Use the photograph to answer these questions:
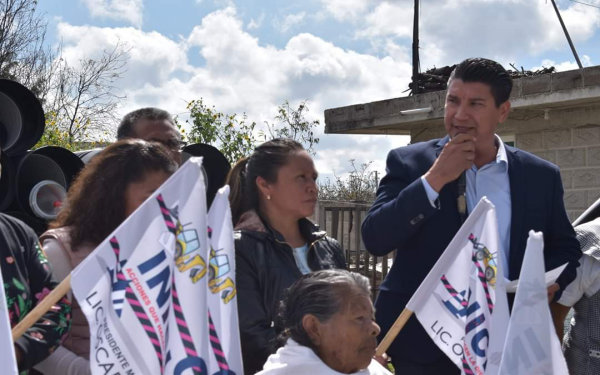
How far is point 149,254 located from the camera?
277 cm

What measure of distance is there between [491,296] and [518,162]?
623 millimetres

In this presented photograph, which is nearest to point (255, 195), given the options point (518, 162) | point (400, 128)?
point (518, 162)

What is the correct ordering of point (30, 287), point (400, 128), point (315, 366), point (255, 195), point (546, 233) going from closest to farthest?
point (30, 287) < point (315, 366) < point (546, 233) < point (255, 195) < point (400, 128)

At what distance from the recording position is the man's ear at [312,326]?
9.77ft

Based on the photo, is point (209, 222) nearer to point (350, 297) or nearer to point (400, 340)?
point (350, 297)

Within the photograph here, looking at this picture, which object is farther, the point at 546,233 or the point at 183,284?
the point at 546,233

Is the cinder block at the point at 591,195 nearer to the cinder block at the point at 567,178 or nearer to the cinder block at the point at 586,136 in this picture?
the cinder block at the point at 567,178

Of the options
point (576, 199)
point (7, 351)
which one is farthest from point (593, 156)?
point (7, 351)

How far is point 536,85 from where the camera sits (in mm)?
7684

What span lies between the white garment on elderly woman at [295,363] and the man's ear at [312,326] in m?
0.05

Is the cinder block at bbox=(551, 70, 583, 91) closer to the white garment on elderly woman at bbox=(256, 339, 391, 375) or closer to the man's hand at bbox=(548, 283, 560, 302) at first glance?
the man's hand at bbox=(548, 283, 560, 302)

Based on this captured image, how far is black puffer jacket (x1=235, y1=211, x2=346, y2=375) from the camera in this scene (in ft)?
10.6

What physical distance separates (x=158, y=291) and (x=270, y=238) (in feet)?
2.77

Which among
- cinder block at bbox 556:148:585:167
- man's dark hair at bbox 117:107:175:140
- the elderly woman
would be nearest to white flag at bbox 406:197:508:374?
the elderly woman
